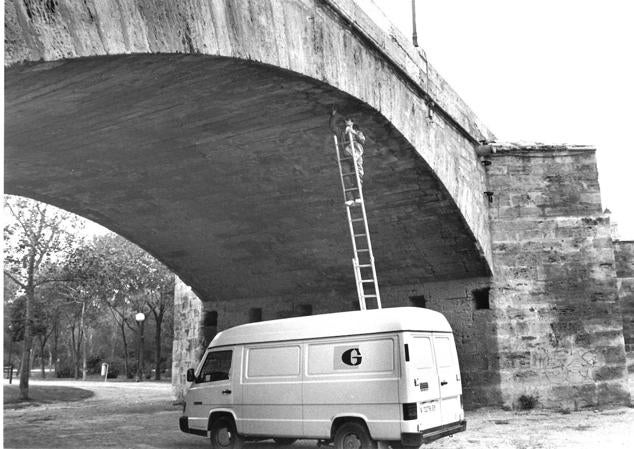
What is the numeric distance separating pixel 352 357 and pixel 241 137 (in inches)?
128

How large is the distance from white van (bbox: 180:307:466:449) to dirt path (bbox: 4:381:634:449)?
0.98 metres

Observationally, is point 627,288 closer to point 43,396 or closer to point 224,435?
point 224,435

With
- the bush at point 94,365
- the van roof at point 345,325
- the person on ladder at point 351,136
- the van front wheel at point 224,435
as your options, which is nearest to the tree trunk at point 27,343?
the van front wheel at point 224,435

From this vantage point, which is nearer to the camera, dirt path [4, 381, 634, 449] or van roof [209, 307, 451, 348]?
van roof [209, 307, 451, 348]

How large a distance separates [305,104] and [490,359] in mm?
6493

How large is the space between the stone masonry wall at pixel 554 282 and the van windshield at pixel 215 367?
5369 millimetres

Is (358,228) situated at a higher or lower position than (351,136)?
lower

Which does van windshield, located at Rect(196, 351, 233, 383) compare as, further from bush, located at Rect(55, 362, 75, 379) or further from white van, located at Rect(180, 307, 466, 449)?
bush, located at Rect(55, 362, 75, 379)

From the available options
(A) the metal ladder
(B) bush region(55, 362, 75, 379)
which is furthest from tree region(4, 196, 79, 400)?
(B) bush region(55, 362, 75, 379)

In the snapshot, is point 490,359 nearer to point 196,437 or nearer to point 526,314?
point 526,314

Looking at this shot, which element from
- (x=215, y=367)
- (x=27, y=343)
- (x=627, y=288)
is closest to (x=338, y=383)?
(x=215, y=367)

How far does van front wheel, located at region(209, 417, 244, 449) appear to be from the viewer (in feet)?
28.7

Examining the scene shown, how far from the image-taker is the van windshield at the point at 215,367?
915 cm

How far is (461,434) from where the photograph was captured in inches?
390
